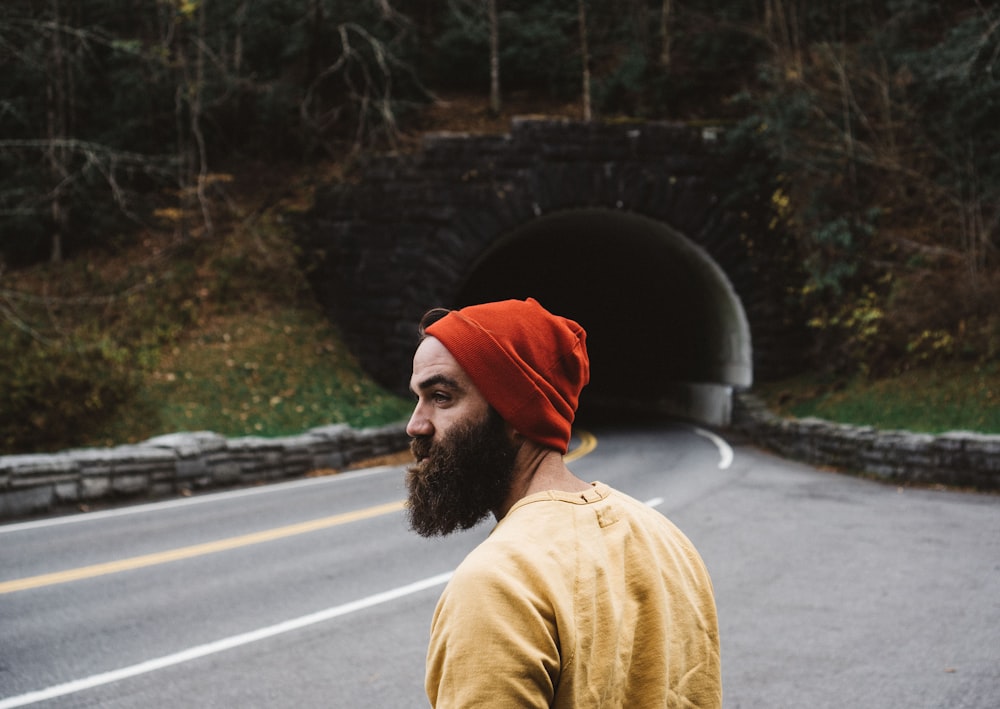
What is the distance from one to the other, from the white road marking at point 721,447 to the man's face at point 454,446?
1237 centimetres

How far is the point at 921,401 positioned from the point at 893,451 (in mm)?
2083

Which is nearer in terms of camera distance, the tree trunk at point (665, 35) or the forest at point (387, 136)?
the forest at point (387, 136)

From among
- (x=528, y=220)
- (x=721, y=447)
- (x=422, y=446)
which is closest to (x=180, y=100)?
(x=528, y=220)

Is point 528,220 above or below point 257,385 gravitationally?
above

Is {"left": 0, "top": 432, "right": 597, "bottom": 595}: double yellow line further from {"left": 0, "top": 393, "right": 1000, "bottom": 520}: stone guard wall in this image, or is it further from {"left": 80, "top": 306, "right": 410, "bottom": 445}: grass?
{"left": 80, "top": 306, "right": 410, "bottom": 445}: grass

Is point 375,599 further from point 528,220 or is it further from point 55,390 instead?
point 528,220

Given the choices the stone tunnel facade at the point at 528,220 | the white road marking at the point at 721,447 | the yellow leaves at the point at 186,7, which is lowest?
the white road marking at the point at 721,447

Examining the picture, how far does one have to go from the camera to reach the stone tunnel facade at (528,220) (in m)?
19.3

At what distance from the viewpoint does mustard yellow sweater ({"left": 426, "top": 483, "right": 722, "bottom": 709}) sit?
1.45m

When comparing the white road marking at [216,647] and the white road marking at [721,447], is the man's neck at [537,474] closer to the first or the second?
the white road marking at [216,647]

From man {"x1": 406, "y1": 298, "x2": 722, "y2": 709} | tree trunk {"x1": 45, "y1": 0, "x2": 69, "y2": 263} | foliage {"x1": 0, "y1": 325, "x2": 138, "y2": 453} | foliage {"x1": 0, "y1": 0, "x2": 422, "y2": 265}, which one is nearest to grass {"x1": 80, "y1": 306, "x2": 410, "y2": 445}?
foliage {"x1": 0, "y1": 325, "x2": 138, "y2": 453}

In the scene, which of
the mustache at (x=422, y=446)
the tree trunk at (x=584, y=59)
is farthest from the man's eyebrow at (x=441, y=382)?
the tree trunk at (x=584, y=59)

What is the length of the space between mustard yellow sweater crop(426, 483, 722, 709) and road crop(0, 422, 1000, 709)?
10.4 feet

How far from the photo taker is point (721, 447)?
654 inches
